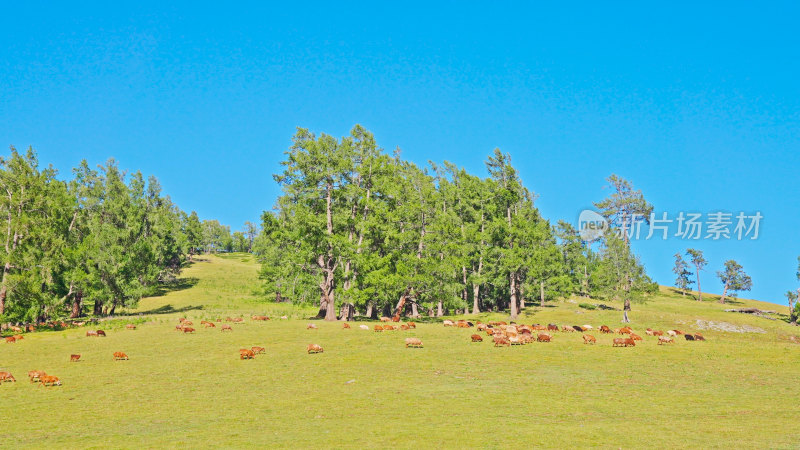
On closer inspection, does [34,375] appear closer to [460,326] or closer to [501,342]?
[501,342]

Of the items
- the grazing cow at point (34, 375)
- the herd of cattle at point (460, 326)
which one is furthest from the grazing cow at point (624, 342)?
the grazing cow at point (34, 375)

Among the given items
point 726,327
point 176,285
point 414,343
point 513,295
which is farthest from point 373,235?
point 176,285

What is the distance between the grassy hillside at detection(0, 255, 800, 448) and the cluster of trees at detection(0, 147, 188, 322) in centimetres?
769

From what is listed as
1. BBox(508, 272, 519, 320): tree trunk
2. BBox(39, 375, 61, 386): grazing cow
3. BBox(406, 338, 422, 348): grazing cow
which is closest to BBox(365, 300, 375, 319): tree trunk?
BBox(508, 272, 519, 320): tree trunk

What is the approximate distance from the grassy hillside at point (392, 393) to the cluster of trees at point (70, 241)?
25.2 feet

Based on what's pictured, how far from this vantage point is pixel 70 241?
190ft

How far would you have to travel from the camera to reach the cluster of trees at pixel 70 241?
4866 cm

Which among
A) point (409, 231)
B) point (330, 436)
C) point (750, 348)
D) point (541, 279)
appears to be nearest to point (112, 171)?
point (409, 231)

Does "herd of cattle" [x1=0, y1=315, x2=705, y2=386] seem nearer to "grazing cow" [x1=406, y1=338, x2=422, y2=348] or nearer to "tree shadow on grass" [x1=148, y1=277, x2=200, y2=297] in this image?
"grazing cow" [x1=406, y1=338, x2=422, y2=348]

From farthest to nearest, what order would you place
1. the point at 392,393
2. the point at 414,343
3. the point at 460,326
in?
1. the point at 460,326
2. the point at 414,343
3. the point at 392,393

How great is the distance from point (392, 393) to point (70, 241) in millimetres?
49484

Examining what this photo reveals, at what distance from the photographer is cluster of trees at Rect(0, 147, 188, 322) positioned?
160ft

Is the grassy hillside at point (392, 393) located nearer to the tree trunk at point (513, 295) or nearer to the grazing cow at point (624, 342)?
the grazing cow at point (624, 342)

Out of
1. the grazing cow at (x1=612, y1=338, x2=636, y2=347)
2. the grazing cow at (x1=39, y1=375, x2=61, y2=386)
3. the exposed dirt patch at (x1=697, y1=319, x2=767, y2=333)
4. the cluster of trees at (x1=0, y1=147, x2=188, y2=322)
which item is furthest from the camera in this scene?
the exposed dirt patch at (x1=697, y1=319, x2=767, y2=333)
